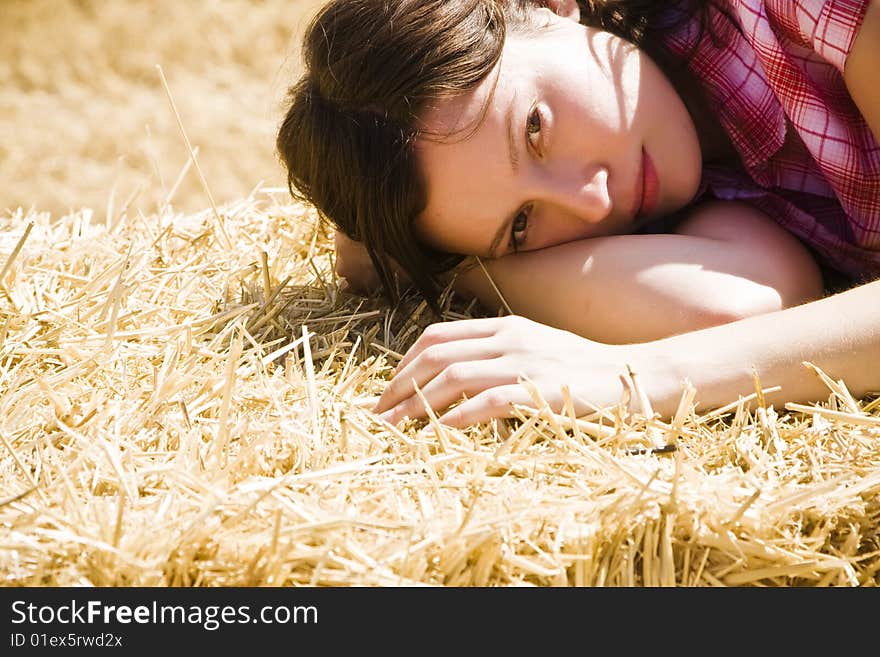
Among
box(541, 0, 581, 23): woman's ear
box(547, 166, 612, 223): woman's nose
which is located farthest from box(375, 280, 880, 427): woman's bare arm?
box(541, 0, 581, 23): woman's ear

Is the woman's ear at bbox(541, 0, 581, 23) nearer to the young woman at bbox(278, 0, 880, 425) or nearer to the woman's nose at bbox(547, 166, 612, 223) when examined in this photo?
the young woman at bbox(278, 0, 880, 425)

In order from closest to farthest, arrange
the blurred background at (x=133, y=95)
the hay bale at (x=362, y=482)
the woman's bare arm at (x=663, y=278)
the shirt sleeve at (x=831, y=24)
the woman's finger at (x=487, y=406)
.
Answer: the hay bale at (x=362, y=482)
the woman's finger at (x=487, y=406)
the shirt sleeve at (x=831, y=24)
the woman's bare arm at (x=663, y=278)
the blurred background at (x=133, y=95)

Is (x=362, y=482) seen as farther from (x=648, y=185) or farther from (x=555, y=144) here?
(x=648, y=185)

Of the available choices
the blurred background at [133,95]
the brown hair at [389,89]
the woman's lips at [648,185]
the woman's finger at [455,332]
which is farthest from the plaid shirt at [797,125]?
the blurred background at [133,95]

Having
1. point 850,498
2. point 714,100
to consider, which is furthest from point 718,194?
point 850,498

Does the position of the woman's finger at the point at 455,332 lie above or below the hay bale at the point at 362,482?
above

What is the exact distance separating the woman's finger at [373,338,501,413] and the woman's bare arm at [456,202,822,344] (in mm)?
268

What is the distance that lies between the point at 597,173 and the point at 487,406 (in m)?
0.45

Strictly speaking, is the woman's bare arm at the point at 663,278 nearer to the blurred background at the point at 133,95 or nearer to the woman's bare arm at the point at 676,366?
the woman's bare arm at the point at 676,366

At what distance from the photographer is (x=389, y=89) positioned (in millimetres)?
1504

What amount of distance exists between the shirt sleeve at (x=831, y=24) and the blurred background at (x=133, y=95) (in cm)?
270

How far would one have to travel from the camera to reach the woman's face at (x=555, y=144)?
1.47 meters

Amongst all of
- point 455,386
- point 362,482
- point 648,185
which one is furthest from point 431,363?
point 648,185

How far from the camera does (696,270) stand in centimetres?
150
